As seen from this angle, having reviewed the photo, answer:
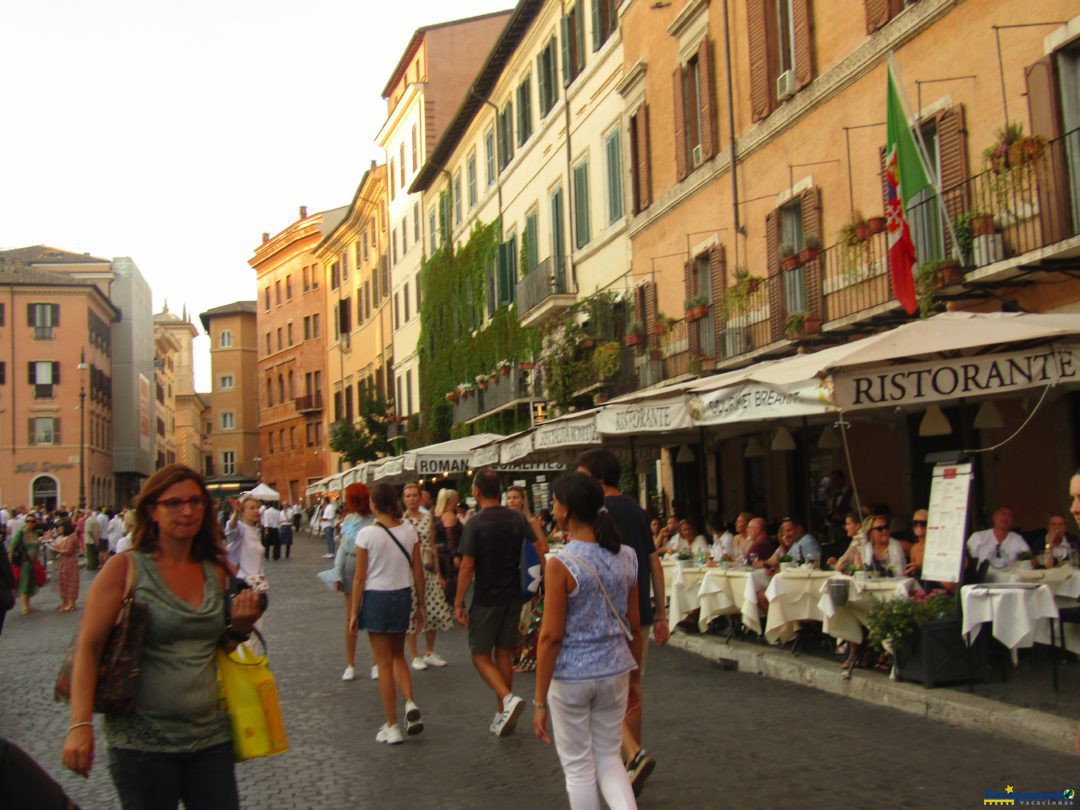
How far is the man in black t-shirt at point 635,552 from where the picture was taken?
22.7 feet

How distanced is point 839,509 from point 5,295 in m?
65.5

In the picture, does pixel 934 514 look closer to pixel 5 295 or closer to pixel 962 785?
pixel 962 785

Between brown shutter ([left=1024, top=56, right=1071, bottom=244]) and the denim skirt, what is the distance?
23.9 feet

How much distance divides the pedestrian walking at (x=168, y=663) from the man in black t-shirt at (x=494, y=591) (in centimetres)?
452

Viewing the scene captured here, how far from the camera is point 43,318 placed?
73875 millimetres

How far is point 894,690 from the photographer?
9.62 meters

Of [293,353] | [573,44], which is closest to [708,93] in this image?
[573,44]

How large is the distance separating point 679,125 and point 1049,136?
10.9m

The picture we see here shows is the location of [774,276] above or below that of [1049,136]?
below

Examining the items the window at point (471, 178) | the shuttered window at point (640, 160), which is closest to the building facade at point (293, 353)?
the window at point (471, 178)

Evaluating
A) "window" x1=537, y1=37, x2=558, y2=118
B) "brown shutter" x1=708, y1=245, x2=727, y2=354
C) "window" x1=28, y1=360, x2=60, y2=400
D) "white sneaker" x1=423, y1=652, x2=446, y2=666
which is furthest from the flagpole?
"window" x1=28, y1=360, x2=60, y2=400

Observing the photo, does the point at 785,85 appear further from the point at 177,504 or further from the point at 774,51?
the point at 177,504

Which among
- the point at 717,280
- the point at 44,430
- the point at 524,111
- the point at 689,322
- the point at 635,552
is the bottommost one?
the point at 635,552

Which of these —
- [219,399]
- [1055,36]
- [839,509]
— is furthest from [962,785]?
[219,399]
